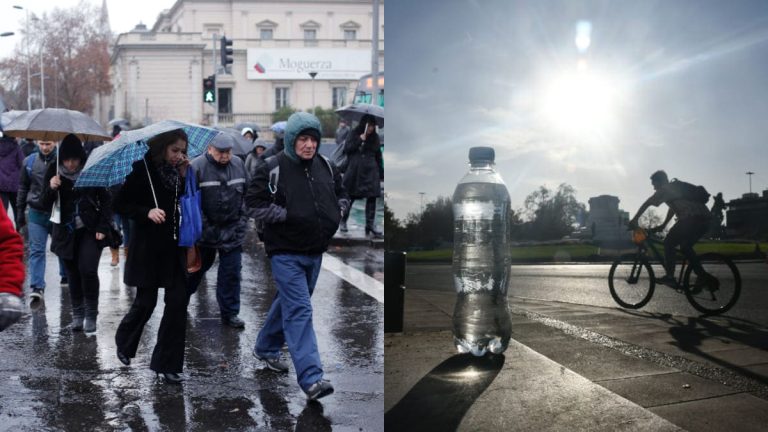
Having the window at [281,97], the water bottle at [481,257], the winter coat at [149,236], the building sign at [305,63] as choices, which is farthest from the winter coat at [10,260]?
the window at [281,97]

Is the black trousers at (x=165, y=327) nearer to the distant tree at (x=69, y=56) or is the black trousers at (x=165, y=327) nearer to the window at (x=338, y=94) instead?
the distant tree at (x=69, y=56)

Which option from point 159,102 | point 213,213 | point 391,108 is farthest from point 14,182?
point 159,102

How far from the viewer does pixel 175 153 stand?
6.15m

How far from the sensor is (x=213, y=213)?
770cm

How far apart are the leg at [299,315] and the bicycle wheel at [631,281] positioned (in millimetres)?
3356

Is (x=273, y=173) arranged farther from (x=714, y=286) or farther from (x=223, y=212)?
(x=714, y=286)

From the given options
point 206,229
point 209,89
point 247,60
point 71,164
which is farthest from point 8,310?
point 247,60

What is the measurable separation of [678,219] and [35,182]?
775 centimetres

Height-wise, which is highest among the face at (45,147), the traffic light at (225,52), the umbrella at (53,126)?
the traffic light at (225,52)

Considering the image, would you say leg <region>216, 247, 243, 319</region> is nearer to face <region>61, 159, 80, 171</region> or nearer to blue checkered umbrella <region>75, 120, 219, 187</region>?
face <region>61, 159, 80, 171</region>

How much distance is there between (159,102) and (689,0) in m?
85.6

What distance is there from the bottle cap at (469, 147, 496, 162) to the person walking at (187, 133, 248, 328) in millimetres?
5677

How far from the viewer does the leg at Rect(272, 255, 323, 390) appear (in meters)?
5.22

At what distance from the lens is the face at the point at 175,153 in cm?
614
